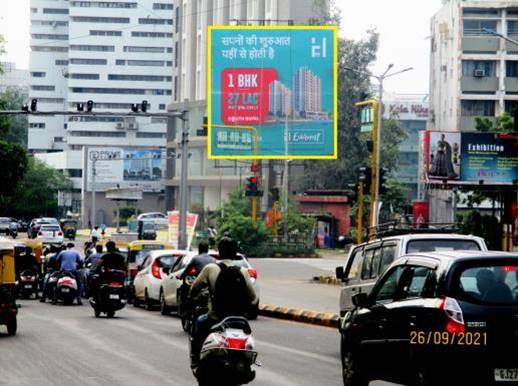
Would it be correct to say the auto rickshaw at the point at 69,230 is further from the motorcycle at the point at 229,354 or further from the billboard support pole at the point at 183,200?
the motorcycle at the point at 229,354

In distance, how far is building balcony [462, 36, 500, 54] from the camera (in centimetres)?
9394

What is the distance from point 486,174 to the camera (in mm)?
60656

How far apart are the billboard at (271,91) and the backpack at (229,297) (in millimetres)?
49888

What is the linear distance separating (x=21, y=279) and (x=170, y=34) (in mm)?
161850

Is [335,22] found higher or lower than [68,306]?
higher

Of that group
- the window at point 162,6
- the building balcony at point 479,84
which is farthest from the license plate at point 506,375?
the window at point 162,6

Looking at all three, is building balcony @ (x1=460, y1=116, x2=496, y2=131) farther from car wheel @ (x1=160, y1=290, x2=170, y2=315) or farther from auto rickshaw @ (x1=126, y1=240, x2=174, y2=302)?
car wheel @ (x1=160, y1=290, x2=170, y2=315)

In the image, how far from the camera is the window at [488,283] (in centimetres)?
1221

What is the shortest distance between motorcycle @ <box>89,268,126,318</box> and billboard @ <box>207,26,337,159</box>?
110 ft

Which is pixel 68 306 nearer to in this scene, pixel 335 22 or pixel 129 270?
pixel 129 270

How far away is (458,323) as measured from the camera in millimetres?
12000

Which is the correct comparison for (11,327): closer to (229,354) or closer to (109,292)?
(109,292)

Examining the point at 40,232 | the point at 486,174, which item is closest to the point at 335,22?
the point at 40,232

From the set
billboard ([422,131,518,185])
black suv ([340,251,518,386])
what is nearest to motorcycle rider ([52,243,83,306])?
black suv ([340,251,518,386])
